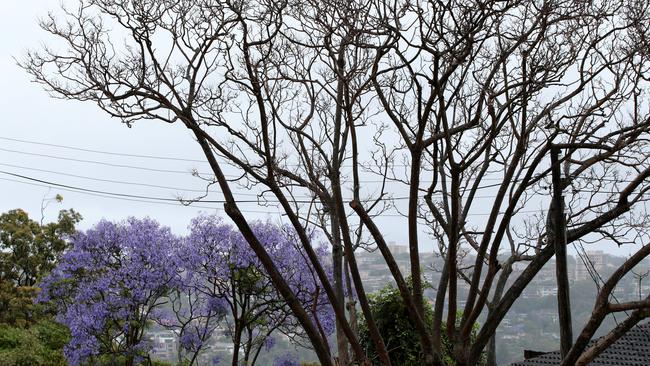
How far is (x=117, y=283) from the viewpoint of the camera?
414 inches

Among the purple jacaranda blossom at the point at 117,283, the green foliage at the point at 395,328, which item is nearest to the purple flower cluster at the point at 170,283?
the purple jacaranda blossom at the point at 117,283

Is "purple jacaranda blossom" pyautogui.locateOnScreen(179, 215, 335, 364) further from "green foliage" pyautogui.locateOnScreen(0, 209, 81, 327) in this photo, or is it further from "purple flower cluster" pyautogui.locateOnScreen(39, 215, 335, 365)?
"green foliage" pyautogui.locateOnScreen(0, 209, 81, 327)

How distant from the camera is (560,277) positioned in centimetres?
492

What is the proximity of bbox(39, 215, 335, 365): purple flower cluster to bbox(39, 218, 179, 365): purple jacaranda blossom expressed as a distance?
1cm

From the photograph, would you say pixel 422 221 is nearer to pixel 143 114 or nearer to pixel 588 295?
pixel 588 295

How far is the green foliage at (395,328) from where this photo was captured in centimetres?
988

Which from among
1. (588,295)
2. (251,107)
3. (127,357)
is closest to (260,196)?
(251,107)

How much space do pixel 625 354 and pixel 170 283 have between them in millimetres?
5978

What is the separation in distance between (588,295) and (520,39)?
785cm

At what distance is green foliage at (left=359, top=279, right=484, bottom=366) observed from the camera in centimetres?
988

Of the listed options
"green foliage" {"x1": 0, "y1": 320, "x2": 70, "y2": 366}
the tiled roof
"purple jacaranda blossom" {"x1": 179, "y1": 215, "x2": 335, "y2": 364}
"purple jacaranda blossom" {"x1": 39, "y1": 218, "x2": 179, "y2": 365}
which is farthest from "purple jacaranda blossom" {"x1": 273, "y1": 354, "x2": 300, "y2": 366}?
the tiled roof

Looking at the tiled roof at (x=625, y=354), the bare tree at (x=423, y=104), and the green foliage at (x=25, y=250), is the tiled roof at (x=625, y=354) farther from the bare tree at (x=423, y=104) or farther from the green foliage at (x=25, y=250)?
the green foliage at (x=25, y=250)

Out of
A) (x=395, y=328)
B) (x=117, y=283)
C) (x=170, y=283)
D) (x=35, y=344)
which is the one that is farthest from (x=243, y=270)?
(x=35, y=344)

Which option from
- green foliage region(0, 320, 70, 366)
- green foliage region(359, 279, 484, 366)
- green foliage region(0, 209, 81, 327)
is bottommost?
green foliage region(0, 320, 70, 366)
